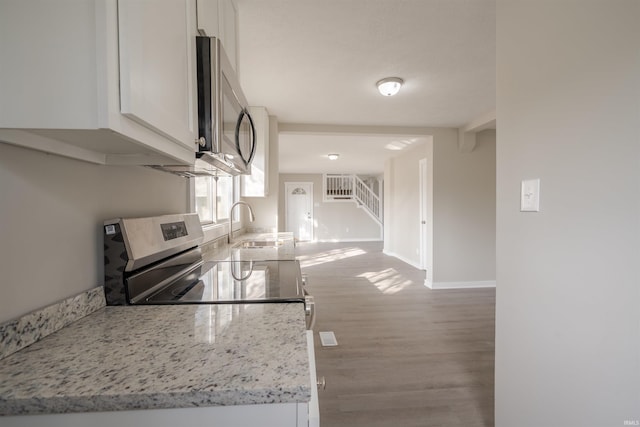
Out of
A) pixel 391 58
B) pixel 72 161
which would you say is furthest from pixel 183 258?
pixel 391 58

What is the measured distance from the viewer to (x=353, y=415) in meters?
1.68

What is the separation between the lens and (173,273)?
1273 mm

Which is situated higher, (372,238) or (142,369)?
(142,369)

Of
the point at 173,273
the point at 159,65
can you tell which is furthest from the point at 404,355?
the point at 159,65

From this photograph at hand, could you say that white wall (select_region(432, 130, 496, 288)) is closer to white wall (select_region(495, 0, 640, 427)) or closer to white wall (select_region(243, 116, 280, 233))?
white wall (select_region(243, 116, 280, 233))

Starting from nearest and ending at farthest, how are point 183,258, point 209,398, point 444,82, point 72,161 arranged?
1. point 209,398
2. point 72,161
3. point 183,258
4. point 444,82

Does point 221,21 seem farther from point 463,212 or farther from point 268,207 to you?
point 463,212

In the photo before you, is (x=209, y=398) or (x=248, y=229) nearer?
(x=209, y=398)

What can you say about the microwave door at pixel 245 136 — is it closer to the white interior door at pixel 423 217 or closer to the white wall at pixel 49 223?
the white wall at pixel 49 223

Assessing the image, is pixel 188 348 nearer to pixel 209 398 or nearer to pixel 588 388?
pixel 209 398

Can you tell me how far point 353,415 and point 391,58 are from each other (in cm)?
248

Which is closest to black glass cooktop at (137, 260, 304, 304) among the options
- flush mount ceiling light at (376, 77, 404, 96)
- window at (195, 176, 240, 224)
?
window at (195, 176, 240, 224)

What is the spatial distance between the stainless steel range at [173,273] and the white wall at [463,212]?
11.2 feet

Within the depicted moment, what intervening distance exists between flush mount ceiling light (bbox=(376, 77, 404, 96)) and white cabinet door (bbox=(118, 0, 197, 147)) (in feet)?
6.42
